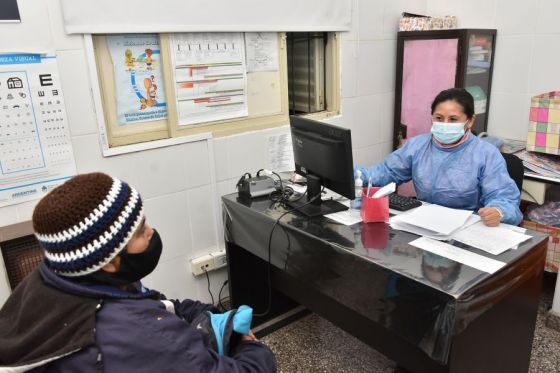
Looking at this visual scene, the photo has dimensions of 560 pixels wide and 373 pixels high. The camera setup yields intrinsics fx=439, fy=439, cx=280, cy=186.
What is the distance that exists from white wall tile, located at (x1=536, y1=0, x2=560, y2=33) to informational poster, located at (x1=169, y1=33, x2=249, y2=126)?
1805 millimetres

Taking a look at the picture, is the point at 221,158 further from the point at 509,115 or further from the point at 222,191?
the point at 509,115

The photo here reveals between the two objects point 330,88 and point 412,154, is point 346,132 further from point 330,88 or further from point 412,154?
point 330,88

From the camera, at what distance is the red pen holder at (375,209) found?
5.63 ft

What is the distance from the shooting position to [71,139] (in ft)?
6.28

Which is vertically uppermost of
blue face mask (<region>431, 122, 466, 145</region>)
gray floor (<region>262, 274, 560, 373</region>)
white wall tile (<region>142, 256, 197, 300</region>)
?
blue face mask (<region>431, 122, 466, 145</region>)

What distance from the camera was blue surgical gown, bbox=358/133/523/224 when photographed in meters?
1.89

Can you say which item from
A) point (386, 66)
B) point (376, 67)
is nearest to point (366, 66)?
point (376, 67)

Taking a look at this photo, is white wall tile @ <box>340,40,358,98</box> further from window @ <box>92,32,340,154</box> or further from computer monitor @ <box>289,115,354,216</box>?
computer monitor @ <box>289,115,354,216</box>

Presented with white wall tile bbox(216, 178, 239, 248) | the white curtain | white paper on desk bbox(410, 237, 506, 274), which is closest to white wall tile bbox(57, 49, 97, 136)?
the white curtain

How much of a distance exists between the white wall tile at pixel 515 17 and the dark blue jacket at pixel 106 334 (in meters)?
2.77

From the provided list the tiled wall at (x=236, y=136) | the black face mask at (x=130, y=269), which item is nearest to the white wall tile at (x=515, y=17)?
the tiled wall at (x=236, y=136)

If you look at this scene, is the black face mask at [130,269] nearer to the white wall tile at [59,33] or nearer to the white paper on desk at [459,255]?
the white paper on desk at [459,255]

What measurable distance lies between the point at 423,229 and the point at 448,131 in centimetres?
61

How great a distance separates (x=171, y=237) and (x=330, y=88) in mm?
1359
